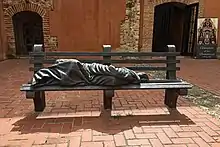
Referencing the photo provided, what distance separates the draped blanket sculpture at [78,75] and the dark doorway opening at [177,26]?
7361mm

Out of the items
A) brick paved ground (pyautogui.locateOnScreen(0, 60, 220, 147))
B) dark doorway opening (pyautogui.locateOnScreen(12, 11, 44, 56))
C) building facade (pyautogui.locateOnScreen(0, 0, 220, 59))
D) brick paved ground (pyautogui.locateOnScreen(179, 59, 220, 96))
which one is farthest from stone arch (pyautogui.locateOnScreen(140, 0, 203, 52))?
brick paved ground (pyautogui.locateOnScreen(0, 60, 220, 147))

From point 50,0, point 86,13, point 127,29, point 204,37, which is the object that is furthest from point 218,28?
point 50,0

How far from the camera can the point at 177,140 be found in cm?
237

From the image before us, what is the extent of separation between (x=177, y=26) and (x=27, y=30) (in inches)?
278

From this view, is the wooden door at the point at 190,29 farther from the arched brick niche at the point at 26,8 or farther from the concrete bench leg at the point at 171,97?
the concrete bench leg at the point at 171,97

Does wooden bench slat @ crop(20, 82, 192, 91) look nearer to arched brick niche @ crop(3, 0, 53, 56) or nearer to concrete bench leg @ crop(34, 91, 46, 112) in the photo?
concrete bench leg @ crop(34, 91, 46, 112)

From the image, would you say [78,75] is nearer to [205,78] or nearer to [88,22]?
[205,78]

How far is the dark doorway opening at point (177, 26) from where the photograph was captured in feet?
31.2

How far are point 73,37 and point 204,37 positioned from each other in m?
5.01

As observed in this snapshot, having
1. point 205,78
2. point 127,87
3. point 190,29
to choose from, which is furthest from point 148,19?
point 127,87

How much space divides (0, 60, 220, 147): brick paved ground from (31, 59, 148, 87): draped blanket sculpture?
0.48m

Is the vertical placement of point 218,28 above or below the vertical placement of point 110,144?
above

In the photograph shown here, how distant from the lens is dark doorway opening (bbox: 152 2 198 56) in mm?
9516

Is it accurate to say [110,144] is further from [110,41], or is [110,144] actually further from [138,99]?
[110,41]
